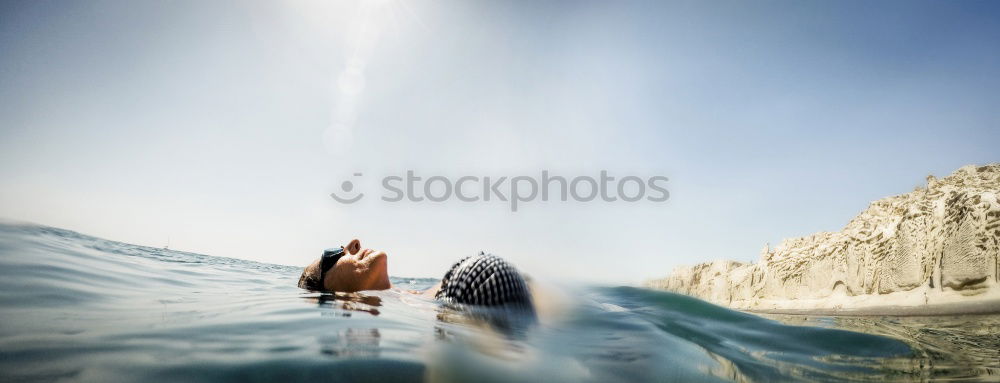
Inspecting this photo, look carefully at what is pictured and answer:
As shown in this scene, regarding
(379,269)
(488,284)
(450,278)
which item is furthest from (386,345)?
(379,269)

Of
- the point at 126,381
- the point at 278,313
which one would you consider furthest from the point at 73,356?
the point at 278,313

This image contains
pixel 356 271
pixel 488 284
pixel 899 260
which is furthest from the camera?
pixel 899 260

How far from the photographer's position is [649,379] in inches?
88.8

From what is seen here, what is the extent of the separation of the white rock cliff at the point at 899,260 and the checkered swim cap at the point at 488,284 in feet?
48.7

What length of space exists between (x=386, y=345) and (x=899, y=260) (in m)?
23.1

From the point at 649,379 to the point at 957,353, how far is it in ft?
10.7

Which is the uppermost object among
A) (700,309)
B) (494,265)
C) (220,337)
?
(494,265)

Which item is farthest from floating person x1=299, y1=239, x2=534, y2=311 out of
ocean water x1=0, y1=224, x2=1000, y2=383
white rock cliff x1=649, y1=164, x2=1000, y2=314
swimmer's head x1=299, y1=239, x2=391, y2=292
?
white rock cliff x1=649, y1=164, x2=1000, y2=314

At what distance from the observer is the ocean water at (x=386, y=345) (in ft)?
5.55

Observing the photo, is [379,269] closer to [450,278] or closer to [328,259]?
[328,259]

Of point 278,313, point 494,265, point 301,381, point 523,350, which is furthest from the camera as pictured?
point 494,265

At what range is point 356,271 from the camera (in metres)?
5.53

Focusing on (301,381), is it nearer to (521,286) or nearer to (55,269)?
(521,286)

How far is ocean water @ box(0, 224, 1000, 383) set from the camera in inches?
66.6
